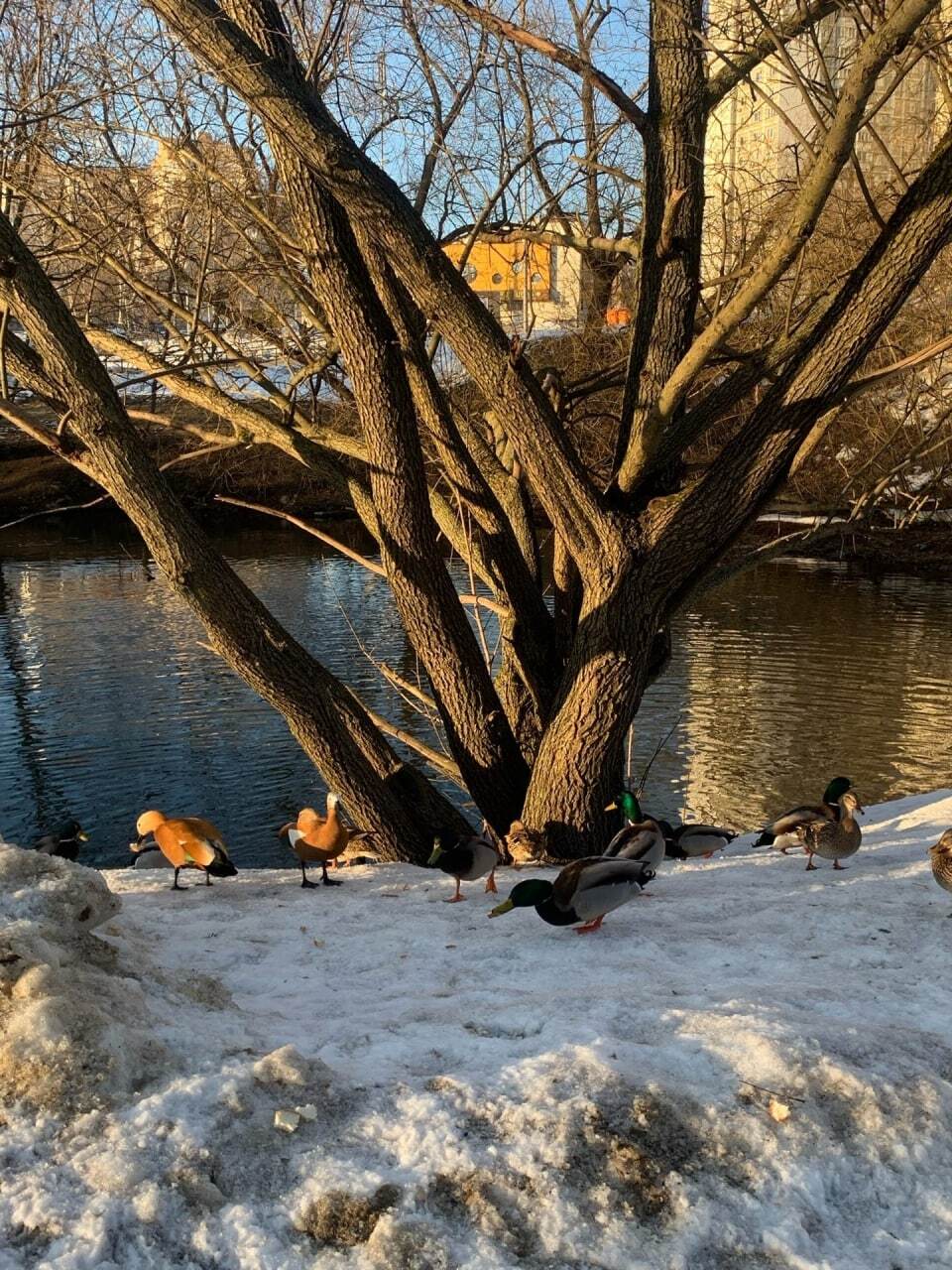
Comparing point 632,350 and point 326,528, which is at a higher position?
point 632,350

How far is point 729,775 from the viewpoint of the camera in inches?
543

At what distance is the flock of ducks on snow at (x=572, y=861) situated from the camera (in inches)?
204

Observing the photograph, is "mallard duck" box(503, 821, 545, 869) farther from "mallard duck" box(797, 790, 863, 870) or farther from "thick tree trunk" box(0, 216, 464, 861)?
"mallard duck" box(797, 790, 863, 870)

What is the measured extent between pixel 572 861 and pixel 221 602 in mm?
2753

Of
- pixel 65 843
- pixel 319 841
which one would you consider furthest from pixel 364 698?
pixel 319 841

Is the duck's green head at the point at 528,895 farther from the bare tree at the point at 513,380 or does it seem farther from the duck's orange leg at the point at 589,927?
the bare tree at the point at 513,380

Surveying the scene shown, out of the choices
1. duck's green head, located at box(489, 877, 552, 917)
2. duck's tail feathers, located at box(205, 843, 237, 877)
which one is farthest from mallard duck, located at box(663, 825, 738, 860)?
duck's tail feathers, located at box(205, 843, 237, 877)

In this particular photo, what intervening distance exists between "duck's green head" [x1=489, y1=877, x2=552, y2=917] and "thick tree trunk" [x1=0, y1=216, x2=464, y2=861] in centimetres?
225

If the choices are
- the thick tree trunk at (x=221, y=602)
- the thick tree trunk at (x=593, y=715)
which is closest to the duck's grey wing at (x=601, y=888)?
the thick tree trunk at (x=593, y=715)

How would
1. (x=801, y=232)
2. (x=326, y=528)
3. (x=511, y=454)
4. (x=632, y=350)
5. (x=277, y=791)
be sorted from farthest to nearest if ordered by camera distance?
1. (x=326, y=528)
2. (x=277, y=791)
3. (x=511, y=454)
4. (x=632, y=350)
5. (x=801, y=232)

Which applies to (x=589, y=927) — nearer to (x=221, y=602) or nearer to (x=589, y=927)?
(x=589, y=927)

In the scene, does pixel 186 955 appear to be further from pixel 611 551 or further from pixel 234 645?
pixel 611 551

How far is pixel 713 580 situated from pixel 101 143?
17.8 feet

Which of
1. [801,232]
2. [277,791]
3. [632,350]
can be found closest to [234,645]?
[632,350]
